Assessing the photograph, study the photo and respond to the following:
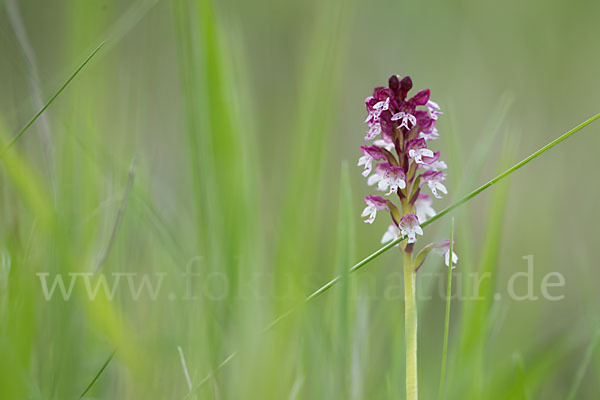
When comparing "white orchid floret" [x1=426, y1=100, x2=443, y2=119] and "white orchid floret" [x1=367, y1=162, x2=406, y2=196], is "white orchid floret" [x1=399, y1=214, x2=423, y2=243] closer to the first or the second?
"white orchid floret" [x1=367, y1=162, x2=406, y2=196]

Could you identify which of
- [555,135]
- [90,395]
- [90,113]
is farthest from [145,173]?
[555,135]

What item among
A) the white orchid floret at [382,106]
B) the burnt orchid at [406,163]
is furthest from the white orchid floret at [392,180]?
the white orchid floret at [382,106]

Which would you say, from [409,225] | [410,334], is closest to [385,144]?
[409,225]

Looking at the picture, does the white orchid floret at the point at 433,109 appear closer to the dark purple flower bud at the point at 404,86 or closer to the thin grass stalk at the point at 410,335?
the dark purple flower bud at the point at 404,86

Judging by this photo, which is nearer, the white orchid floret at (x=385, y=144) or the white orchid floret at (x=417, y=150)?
the white orchid floret at (x=417, y=150)

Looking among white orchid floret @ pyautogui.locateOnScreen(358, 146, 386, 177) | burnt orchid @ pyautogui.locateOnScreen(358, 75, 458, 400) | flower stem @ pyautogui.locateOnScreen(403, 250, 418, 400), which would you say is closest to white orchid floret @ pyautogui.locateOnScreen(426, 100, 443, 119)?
burnt orchid @ pyautogui.locateOnScreen(358, 75, 458, 400)

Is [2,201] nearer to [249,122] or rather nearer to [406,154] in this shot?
[249,122]

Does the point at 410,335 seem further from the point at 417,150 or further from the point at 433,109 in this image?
the point at 433,109
